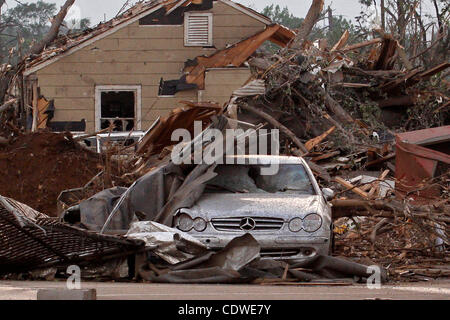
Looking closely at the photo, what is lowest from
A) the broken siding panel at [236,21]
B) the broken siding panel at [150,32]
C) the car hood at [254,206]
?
the car hood at [254,206]

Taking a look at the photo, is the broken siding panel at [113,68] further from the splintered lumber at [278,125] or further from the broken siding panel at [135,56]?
the splintered lumber at [278,125]

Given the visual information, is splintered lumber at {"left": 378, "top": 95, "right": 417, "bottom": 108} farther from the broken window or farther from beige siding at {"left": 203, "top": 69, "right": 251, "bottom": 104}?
the broken window

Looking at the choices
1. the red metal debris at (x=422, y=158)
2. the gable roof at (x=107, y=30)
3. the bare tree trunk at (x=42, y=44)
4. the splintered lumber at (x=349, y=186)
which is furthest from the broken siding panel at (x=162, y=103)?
the red metal debris at (x=422, y=158)

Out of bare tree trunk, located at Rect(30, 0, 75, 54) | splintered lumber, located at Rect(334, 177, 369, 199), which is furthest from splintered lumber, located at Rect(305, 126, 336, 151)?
bare tree trunk, located at Rect(30, 0, 75, 54)

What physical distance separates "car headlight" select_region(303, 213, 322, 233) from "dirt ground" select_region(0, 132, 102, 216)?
6.79 m

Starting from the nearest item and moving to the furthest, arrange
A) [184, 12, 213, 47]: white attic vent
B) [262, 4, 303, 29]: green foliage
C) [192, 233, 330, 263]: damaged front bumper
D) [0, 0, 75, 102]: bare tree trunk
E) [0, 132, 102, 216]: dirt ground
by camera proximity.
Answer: [192, 233, 330, 263]: damaged front bumper < [0, 132, 102, 216]: dirt ground < [184, 12, 213, 47]: white attic vent < [0, 0, 75, 102]: bare tree trunk < [262, 4, 303, 29]: green foliage

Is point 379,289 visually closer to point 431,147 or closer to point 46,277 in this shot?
point 46,277

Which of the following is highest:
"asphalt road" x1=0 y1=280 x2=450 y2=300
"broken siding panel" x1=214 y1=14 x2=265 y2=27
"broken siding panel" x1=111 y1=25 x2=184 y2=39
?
"broken siding panel" x1=214 y1=14 x2=265 y2=27

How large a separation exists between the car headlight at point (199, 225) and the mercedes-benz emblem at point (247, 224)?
1.38 feet

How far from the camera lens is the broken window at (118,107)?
24797 millimetres

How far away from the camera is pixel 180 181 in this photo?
39.9ft

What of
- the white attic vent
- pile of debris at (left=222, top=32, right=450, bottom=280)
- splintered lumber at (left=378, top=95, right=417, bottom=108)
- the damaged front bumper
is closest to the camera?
the damaged front bumper

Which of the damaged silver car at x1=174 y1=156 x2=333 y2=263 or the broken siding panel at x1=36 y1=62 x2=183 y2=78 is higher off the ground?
the broken siding panel at x1=36 y1=62 x2=183 y2=78

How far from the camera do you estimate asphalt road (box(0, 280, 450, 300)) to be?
739 cm
